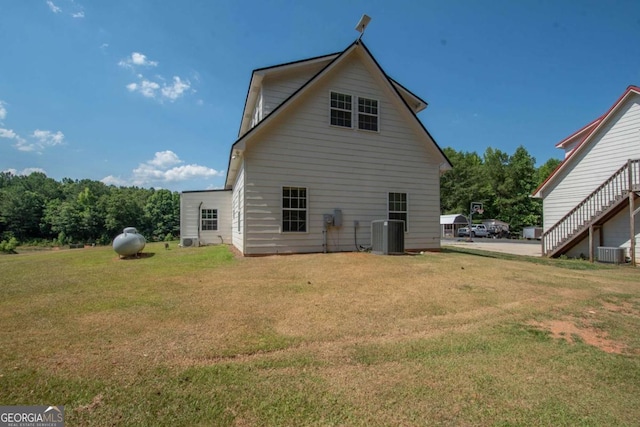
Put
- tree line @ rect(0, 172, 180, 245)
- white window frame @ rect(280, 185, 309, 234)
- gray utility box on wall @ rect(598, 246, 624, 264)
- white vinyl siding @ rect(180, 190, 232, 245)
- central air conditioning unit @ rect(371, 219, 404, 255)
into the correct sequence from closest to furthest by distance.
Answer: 1. central air conditioning unit @ rect(371, 219, 404, 255)
2. white window frame @ rect(280, 185, 309, 234)
3. gray utility box on wall @ rect(598, 246, 624, 264)
4. white vinyl siding @ rect(180, 190, 232, 245)
5. tree line @ rect(0, 172, 180, 245)

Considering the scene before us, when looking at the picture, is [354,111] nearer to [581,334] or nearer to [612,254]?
[581,334]

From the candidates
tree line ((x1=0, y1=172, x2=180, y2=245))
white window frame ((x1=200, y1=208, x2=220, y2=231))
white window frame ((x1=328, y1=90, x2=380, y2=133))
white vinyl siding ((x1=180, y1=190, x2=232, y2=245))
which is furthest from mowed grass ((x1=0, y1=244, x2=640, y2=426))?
tree line ((x1=0, y1=172, x2=180, y2=245))

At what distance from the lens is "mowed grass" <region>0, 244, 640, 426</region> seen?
266 cm

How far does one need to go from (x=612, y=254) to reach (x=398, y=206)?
9406mm

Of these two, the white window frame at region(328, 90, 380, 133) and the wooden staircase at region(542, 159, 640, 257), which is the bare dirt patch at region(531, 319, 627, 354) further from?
the wooden staircase at region(542, 159, 640, 257)

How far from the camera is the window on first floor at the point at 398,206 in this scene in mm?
12820

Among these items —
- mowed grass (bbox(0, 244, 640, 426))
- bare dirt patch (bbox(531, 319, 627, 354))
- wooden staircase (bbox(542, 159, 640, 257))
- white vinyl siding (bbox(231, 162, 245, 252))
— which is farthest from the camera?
wooden staircase (bbox(542, 159, 640, 257))

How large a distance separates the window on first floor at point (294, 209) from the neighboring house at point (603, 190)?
12943 millimetres

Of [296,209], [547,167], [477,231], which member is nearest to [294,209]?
[296,209]

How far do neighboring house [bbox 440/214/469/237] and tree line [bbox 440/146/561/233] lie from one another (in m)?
7.82

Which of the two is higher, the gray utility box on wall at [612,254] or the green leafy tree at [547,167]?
the green leafy tree at [547,167]

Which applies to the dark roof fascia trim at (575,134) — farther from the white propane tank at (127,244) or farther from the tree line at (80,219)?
the tree line at (80,219)

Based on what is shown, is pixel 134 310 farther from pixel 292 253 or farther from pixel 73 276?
pixel 292 253

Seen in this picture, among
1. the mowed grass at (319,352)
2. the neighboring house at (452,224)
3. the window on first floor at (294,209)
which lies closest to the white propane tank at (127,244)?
the mowed grass at (319,352)
